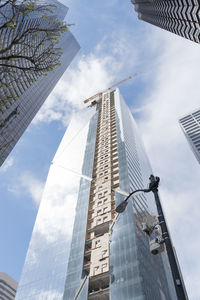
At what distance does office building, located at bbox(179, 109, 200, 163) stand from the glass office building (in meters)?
49.7

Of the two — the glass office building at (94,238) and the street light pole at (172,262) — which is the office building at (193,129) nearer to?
the glass office building at (94,238)

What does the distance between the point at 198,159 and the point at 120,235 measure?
258 feet

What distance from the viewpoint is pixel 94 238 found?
51250 mm

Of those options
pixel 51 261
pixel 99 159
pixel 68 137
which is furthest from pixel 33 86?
pixel 51 261

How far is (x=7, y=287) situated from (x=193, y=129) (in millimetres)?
127858

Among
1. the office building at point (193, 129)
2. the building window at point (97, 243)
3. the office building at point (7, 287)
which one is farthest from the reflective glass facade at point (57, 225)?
the office building at point (7, 287)

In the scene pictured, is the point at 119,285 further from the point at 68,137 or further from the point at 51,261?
the point at 68,137

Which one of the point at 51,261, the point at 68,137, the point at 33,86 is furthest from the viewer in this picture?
the point at 68,137

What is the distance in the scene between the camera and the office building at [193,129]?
116500 mm

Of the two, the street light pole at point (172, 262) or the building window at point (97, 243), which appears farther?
the building window at point (97, 243)

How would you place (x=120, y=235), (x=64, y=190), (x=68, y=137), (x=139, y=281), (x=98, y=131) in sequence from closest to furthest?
(x=139, y=281) → (x=120, y=235) → (x=64, y=190) → (x=98, y=131) → (x=68, y=137)

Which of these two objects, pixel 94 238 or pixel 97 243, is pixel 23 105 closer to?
pixel 94 238

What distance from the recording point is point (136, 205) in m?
57.0

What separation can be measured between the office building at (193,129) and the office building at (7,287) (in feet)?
375
